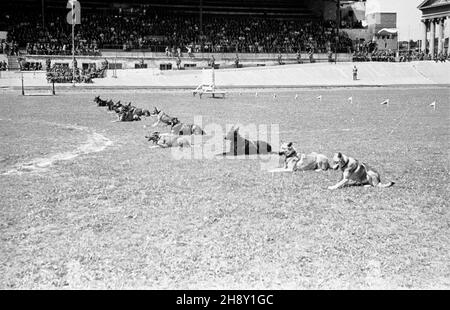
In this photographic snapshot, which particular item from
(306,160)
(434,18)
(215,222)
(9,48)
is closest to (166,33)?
(9,48)

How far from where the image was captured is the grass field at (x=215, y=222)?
5867mm

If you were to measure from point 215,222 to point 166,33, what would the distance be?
2518 inches

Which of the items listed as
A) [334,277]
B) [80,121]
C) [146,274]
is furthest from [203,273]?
[80,121]

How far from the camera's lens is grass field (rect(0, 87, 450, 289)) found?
5.87 m

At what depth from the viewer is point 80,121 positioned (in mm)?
21469

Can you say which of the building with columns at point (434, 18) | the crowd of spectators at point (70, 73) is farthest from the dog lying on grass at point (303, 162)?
the building with columns at point (434, 18)

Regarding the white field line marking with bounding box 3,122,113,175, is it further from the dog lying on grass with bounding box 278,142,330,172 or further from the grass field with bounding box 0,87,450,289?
the dog lying on grass with bounding box 278,142,330,172

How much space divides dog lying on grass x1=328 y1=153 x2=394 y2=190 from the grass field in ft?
0.94

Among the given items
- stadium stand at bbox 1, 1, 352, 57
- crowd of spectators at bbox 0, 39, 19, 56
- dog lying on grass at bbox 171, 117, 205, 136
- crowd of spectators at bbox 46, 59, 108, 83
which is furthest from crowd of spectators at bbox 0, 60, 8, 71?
dog lying on grass at bbox 171, 117, 205, 136

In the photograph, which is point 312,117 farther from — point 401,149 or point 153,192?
point 153,192

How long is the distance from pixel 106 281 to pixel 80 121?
54.5 ft

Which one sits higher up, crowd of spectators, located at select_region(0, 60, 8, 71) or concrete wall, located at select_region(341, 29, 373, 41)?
concrete wall, located at select_region(341, 29, 373, 41)

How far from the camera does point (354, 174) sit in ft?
32.9

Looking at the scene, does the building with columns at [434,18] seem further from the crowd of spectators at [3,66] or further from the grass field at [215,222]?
the grass field at [215,222]
